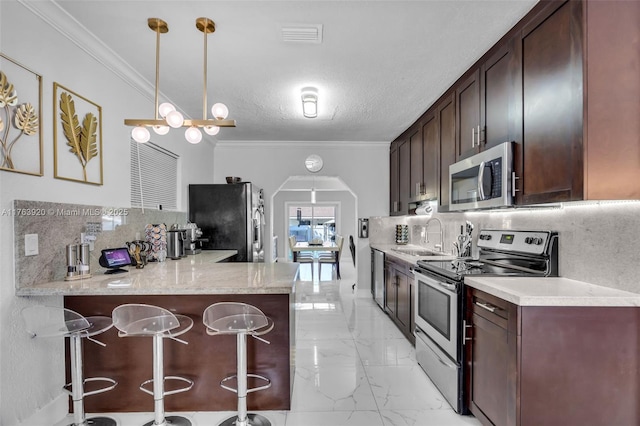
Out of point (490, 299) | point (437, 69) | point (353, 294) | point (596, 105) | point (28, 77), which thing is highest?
point (437, 69)

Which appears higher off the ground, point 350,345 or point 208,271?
point 208,271

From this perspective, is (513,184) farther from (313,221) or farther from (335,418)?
(313,221)

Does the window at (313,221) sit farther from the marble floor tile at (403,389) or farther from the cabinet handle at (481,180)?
the cabinet handle at (481,180)

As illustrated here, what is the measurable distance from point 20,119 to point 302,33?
1727mm

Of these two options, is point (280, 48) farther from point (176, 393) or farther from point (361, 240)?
point (361, 240)

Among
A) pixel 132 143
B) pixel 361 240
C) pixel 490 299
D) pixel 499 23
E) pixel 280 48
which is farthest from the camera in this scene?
pixel 361 240

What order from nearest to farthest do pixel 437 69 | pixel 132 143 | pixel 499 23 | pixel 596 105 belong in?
pixel 596 105
pixel 499 23
pixel 437 69
pixel 132 143

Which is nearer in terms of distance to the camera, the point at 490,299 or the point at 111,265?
the point at 490,299

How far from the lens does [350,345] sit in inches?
130

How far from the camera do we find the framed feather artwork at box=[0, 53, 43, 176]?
1695mm

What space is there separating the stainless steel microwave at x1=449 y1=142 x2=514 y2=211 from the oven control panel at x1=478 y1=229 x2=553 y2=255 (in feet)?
1.15

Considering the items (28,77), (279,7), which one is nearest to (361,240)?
(279,7)

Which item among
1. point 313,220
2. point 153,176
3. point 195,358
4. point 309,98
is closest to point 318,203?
point 313,220

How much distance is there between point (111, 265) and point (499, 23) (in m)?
3.14
